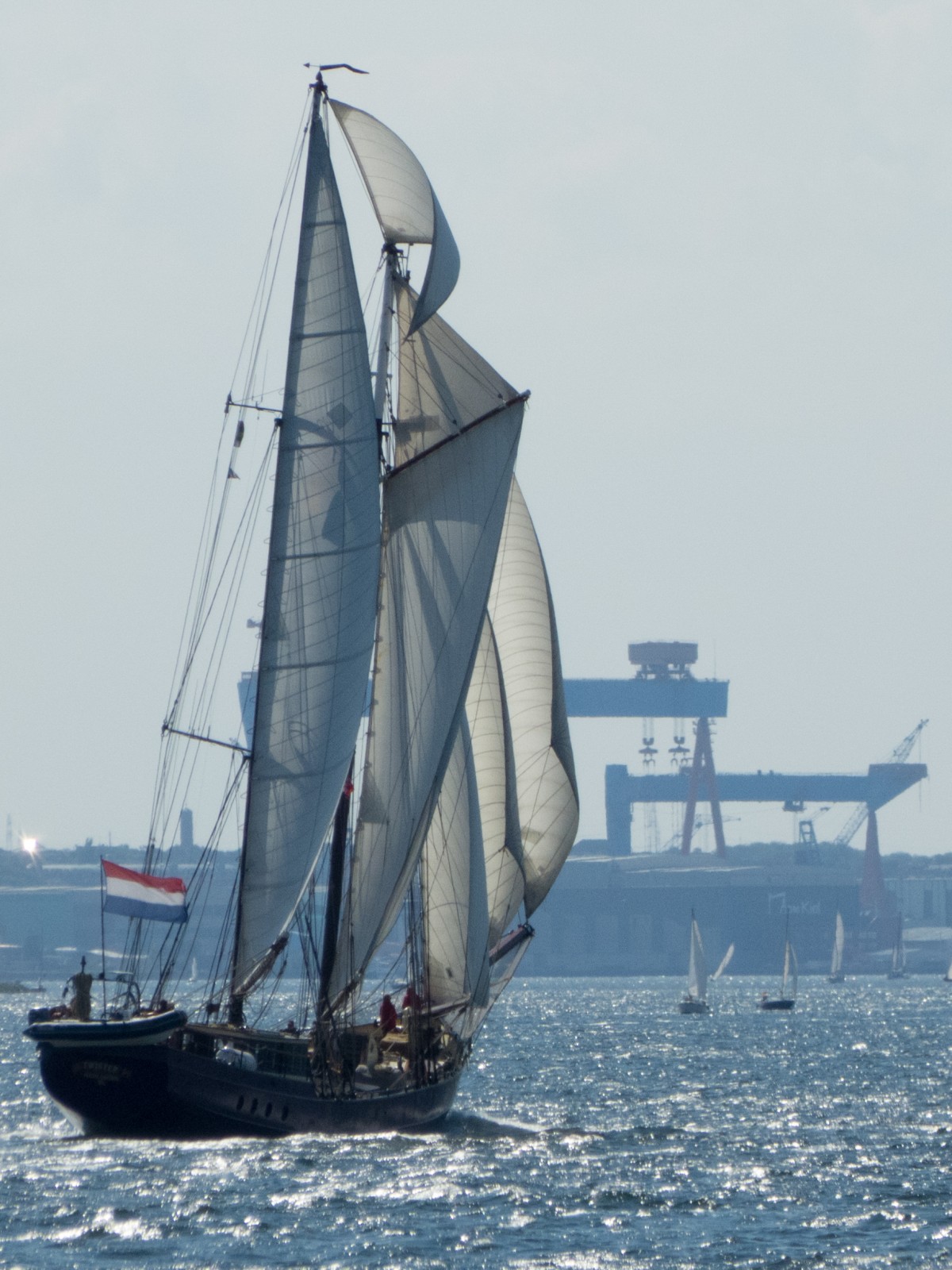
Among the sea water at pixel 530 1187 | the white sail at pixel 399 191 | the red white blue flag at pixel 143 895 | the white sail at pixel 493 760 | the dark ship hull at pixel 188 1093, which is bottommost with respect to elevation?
the sea water at pixel 530 1187

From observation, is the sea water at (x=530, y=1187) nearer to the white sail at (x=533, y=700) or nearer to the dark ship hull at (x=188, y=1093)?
the dark ship hull at (x=188, y=1093)

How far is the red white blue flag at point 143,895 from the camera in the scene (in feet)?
115

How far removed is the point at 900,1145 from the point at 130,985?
45.0 feet

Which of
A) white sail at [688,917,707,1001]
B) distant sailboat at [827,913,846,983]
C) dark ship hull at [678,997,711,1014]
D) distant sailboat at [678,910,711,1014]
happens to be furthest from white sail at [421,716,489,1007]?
distant sailboat at [827,913,846,983]

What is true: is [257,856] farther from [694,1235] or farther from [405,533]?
[694,1235]

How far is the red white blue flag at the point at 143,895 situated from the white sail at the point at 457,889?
4.98 m

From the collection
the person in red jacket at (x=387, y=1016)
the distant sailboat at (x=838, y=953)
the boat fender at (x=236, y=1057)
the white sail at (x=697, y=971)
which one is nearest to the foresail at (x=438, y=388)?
the person in red jacket at (x=387, y=1016)

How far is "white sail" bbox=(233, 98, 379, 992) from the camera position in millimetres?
35625

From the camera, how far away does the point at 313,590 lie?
3628 centimetres

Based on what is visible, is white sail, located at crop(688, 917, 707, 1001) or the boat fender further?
white sail, located at crop(688, 917, 707, 1001)

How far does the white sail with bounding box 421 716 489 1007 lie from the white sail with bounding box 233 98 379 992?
2.80m

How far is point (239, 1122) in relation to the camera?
3503 centimetres

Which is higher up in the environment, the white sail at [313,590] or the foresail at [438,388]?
the foresail at [438,388]

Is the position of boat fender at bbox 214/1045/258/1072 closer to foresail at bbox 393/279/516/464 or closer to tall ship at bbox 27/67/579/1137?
tall ship at bbox 27/67/579/1137
